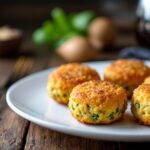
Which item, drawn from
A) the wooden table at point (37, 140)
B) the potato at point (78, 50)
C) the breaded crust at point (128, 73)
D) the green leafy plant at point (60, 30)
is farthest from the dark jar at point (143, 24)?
Answer: the wooden table at point (37, 140)

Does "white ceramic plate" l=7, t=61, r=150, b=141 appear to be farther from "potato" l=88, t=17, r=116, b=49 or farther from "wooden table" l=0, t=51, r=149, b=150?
"potato" l=88, t=17, r=116, b=49

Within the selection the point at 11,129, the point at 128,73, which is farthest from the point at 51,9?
the point at 11,129

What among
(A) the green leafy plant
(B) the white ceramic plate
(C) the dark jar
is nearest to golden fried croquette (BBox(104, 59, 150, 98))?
(B) the white ceramic plate

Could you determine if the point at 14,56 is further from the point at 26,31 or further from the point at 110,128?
the point at 110,128

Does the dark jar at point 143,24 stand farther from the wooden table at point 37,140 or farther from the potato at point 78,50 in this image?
the wooden table at point 37,140

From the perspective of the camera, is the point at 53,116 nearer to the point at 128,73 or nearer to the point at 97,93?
the point at 97,93

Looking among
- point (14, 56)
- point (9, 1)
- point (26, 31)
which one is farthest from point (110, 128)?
point (9, 1)
